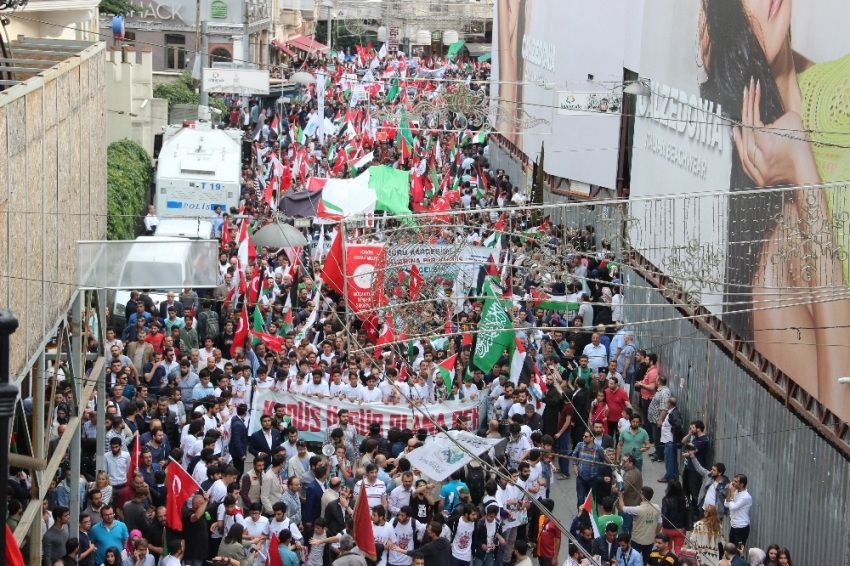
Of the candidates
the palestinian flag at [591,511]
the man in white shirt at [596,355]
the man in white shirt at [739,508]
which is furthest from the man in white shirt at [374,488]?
the man in white shirt at [596,355]

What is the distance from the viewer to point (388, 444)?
1447 centimetres

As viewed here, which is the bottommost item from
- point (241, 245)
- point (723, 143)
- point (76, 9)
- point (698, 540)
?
point (698, 540)

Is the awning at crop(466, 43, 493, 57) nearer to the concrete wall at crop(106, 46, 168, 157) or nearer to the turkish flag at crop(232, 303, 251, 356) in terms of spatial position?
the concrete wall at crop(106, 46, 168, 157)

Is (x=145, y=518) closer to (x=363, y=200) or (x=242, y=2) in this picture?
(x=363, y=200)

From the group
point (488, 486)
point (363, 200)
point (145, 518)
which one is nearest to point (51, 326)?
point (145, 518)

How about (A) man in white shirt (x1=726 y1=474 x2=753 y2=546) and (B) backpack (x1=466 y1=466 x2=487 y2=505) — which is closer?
(A) man in white shirt (x1=726 y1=474 x2=753 y2=546)

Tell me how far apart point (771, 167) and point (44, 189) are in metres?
8.09

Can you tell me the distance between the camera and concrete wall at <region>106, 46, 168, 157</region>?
33.3m

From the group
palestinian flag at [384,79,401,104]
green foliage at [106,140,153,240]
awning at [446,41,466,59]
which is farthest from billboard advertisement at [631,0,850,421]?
awning at [446,41,466,59]

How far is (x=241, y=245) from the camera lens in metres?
21.9

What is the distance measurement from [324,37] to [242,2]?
2832 cm

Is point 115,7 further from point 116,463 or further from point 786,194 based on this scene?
point 786,194

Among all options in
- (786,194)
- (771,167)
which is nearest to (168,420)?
(786,194)

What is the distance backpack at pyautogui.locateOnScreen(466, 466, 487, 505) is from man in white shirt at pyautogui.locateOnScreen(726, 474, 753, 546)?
2.44 m
